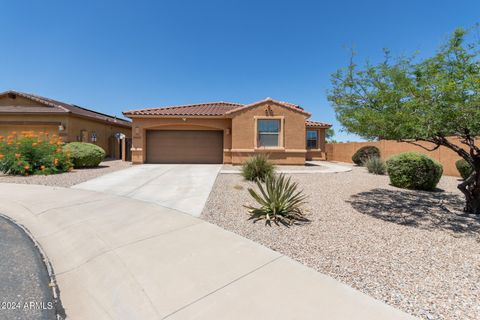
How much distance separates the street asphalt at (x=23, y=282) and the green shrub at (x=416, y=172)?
10242 mm

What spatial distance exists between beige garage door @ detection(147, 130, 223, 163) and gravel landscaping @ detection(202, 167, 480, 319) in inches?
338

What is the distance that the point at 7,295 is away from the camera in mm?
2703

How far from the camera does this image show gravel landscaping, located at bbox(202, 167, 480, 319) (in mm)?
2594

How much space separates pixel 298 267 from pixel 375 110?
14.6ft

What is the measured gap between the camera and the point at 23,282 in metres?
2.97

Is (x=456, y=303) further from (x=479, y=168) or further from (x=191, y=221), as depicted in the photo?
(x=479, y=168)

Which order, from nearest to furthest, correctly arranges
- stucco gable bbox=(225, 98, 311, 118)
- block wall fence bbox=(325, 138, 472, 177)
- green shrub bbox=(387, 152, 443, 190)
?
green shrub bbox=(387, 152, 443, 190) < block wall fence bbox=(325, 138, 472, 177) < stucco gable bbox=(225, 98, 311, 118)

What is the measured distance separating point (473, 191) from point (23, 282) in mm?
9467

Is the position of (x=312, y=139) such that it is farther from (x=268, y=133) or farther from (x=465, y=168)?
(x=465, y=168)

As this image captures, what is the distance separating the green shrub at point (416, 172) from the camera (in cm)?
810

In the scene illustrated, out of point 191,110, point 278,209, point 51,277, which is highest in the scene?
point 191,110

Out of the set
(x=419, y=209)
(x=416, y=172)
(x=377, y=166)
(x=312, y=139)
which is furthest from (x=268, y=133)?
(x=419, y=209)

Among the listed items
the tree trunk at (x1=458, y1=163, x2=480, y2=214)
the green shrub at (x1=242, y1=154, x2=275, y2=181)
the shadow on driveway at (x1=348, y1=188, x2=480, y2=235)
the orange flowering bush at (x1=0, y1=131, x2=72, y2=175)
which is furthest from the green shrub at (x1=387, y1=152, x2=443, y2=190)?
the orange flowering bush at (x1=0, y1=131, x2=72, y2=175)

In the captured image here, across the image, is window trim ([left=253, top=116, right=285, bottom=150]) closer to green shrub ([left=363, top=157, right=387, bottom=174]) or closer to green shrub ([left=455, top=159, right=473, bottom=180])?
green shrub ([left=363, top=157, right=387, bottom=174])
